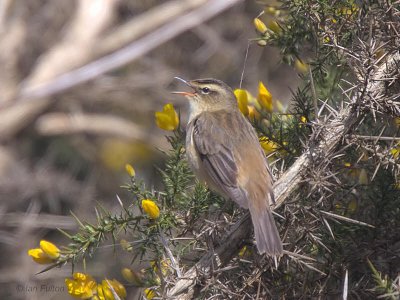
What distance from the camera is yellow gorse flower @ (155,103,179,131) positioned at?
11.7ft

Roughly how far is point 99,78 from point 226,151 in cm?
406

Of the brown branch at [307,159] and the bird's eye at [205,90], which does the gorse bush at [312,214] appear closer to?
the brown branch at [307,159]

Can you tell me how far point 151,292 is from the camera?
10.5 ft

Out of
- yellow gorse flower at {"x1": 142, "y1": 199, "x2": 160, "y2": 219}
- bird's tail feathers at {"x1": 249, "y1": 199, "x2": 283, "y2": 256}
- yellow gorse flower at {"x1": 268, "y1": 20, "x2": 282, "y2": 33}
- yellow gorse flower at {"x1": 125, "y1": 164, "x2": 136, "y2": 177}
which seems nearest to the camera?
bird's tail feathers at {"x1": 249, "y1": 199, "x2": 283, "y2": 256}

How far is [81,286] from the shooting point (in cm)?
330

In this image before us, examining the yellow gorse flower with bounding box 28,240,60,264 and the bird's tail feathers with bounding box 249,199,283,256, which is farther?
the yellow gorse flower with bounding box 28,240,60,264

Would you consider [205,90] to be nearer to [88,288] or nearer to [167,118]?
[167,118]

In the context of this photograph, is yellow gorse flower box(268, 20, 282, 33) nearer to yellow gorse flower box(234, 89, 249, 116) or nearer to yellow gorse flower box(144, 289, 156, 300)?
yellow gorse flower box(234, 89, 249, 116)

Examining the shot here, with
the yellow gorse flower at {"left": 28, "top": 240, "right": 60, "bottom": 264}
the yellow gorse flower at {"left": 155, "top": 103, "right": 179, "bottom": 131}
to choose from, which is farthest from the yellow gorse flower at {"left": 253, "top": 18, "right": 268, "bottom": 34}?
the yellow gorse flower at {"left": 28, "top": 240, "right": 60, "bottom": 264}

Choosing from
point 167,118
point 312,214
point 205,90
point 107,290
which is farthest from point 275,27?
point 107,290

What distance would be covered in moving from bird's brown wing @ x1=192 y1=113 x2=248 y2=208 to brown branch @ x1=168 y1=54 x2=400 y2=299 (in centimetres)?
65

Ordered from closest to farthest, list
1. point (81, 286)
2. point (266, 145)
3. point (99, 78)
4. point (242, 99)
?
point (81, 286), point (242, 99), point (266, 145), point (99, 78)

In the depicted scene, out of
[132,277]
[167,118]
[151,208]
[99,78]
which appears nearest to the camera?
[151,208]

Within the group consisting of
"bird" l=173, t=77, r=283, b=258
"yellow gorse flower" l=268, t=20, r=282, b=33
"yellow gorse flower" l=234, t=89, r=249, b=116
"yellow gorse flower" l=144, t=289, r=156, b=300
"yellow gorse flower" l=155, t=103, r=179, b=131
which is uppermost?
"yellow gorse flower" l=268, t=20, r=282, b=33
